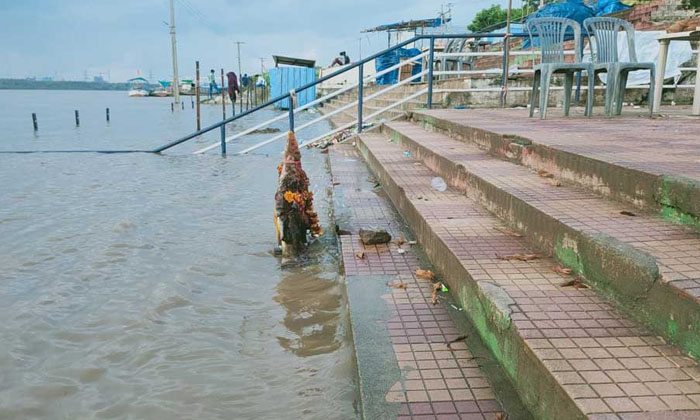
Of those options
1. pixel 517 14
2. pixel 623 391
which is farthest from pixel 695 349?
pixel 517 14

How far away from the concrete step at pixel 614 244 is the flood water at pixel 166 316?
1053 mm

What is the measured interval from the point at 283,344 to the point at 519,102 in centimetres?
731

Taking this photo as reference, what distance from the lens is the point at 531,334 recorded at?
165 centimetres

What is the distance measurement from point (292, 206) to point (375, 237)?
715 mm

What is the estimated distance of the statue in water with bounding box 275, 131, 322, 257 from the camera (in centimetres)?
378

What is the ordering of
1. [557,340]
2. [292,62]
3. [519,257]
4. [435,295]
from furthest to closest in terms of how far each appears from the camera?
[292,62] → [435,295] → [519,257] → [557,340]

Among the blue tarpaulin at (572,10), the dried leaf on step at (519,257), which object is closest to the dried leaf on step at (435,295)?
the dried leaf on step at (519,257)

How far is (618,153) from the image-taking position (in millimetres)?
3014

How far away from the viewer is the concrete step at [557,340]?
132cm

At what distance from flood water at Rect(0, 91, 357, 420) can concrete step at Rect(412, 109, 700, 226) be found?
153 cm

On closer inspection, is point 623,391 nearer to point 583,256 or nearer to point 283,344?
point 583,256

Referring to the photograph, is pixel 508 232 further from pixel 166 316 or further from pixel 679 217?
pixel 166 316

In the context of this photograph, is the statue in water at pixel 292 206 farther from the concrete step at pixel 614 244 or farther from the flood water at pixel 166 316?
the concrete step at pixel 614 244

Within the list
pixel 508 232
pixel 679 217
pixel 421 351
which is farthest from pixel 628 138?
pixel 421 351
